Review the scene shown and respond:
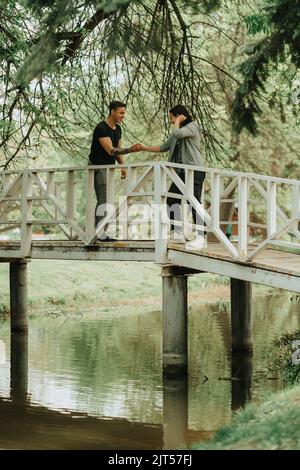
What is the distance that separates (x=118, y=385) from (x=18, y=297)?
6.92 metres

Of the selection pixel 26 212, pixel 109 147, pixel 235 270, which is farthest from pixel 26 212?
pixel 235 270

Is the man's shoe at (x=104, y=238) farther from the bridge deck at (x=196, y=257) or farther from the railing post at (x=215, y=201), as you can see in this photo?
the railing post at (x=215, y=201)

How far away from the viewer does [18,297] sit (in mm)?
20781

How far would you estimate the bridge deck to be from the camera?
12.1 m

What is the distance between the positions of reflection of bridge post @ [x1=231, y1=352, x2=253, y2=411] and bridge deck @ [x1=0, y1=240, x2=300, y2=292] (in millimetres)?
1778

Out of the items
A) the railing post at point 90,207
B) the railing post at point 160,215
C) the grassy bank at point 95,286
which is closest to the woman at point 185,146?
the railing post at point 160,215

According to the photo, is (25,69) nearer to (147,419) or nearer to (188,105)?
(147,419)

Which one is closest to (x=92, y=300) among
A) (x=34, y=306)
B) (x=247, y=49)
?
(x=34, y=306)

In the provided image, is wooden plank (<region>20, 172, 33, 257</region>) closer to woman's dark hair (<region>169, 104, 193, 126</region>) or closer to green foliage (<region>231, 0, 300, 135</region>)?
woman's dark hair (<region>169, 104, 193, 126</region>)

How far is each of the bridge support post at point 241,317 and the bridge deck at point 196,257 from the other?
282 cm

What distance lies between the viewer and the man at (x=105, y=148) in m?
14.0

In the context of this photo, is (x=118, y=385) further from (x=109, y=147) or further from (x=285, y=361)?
(x=109, y=147)
